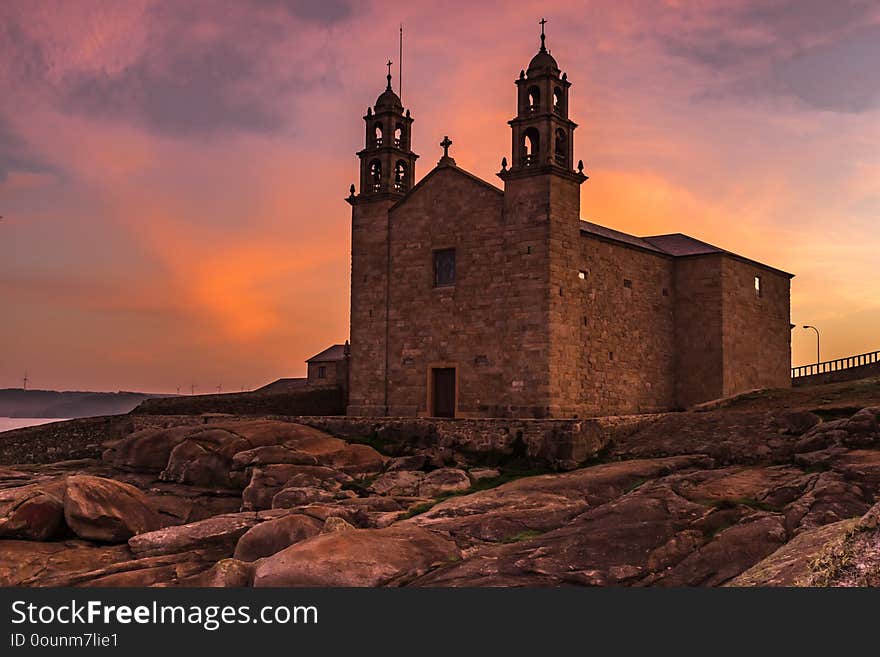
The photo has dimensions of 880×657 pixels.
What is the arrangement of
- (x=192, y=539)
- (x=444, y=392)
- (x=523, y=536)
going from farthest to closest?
(x=444, y=392) < (x=192, y=539) < (x=523, y=536)

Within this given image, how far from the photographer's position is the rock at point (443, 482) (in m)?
24.1

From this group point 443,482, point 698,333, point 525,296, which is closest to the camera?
point 443,482

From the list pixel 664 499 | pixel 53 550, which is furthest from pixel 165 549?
pixel 664 499

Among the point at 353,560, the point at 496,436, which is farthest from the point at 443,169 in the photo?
the point at 353,560

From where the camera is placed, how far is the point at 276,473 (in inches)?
995

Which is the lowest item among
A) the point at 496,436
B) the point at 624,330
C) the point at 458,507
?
the point at 458,507

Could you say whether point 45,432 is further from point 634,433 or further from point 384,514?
point 634,433

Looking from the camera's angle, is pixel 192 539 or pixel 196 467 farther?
pixel 196 467

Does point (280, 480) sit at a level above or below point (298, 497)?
above

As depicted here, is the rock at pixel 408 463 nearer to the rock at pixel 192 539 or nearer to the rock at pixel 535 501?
the rock at pixel 535 501

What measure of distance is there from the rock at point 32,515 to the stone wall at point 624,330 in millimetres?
18297

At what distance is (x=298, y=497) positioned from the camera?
23.0 metres

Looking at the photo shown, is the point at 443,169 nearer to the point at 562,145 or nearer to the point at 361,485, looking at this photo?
the point at 562,145

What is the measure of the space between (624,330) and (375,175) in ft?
43.4
